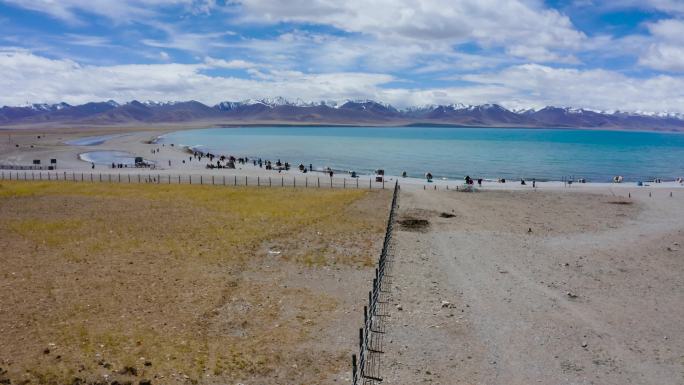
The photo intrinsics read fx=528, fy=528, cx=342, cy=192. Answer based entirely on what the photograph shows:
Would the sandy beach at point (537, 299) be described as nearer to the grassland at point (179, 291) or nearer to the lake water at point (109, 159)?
the grassland at point (179, 291)

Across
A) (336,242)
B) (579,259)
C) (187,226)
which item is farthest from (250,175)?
(579,259)

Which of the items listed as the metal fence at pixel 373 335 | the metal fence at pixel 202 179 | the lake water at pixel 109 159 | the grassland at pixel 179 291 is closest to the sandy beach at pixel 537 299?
the metal fence at pixel 373 335

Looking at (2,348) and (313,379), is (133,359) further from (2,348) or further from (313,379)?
(313,379)

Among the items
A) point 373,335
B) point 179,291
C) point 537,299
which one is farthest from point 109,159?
point 537,299

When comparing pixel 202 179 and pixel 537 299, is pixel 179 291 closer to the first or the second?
pixel 537 299

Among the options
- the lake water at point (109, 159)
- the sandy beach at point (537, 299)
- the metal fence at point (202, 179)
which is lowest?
the sandy beach at point (537, 299)

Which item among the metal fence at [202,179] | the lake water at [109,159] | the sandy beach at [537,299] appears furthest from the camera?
the lake water at [109,159]

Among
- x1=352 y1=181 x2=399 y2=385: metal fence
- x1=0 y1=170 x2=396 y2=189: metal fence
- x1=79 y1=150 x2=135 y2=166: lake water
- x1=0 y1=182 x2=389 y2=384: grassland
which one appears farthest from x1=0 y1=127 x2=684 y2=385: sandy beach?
x1=79 y1=150 x2=135 y2=166: lake water
